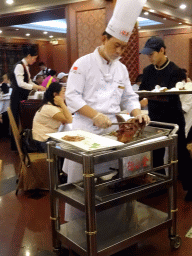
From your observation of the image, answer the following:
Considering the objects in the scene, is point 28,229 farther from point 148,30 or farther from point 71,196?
point 148,30

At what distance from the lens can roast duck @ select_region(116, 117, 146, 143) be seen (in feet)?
5.21

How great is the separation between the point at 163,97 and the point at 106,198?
1347 millimetres

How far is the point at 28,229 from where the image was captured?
89.2 inches

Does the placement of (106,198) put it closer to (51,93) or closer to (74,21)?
(51,93)

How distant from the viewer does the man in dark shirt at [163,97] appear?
2.64 meters

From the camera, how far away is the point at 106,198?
1.52m

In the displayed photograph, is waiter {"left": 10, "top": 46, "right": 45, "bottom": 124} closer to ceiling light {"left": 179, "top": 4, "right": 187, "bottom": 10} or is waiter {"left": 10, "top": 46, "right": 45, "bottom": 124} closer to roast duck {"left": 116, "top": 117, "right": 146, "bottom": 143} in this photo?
roast duck {"left": 116, "top": 117, "right": 146, "bottom": 143}

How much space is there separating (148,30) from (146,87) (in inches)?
331

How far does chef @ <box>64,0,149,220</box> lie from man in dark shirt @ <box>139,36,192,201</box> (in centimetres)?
86

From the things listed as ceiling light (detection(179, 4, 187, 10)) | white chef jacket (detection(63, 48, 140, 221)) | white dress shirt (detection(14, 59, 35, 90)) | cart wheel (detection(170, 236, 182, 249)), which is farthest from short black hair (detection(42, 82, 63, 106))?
ceiling light (detection(179, 4, 187, 10))

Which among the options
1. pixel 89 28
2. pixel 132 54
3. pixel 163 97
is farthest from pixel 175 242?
pixel 89 28

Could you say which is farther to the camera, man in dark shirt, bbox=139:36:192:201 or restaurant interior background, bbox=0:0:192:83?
restaurant interior background, bbox=0:0:192:83

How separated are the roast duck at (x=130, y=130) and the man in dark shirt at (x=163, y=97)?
3.30 ft

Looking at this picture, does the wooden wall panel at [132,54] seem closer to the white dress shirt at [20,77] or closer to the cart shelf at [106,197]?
the white dress shirt at [20,77]
